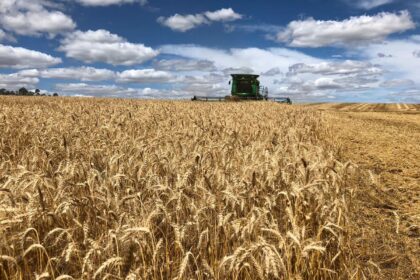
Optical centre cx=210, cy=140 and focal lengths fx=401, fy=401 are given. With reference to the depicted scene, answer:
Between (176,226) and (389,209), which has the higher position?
(176,226)

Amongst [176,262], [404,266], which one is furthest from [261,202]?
[404,266]

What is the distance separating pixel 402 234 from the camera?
4656 millimetres

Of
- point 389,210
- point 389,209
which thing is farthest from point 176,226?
point 389,209

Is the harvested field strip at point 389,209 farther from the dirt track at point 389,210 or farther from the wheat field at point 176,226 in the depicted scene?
the wheat field at point 176,226

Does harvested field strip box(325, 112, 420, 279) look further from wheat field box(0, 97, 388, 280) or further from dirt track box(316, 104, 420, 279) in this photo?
Result: wheat field box(0, 97, 388, 280)

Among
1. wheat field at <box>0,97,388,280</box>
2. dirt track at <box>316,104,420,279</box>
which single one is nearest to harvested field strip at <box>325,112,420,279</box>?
dirt track at <box>316,104,420,279</box>

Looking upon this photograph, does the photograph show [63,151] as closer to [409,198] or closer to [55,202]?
[55,202]

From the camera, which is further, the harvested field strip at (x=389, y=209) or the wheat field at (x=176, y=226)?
the harvested field strip at (x=389, y=209)

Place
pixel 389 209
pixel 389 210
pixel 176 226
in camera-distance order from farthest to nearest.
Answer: pixel 389 209 → pixel 389 210 → pixel 176 226

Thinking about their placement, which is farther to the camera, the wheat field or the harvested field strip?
the harvested field strip

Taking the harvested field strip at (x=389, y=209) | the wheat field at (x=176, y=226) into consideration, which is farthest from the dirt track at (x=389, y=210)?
the wheat field at (x=176, y=226)

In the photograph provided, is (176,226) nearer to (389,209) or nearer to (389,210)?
(389,210)

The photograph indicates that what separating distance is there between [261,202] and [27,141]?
5.48 m

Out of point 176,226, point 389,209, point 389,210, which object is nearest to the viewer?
point 176,226
